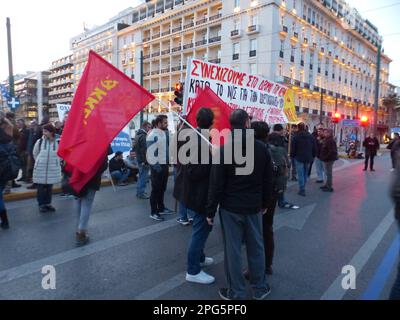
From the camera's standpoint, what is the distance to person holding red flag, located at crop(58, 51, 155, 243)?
4016 millimetres

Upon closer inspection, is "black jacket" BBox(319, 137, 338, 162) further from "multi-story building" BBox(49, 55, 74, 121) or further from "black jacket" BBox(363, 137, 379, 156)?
"multi-story building" BBox(49, 55, 74, 121)

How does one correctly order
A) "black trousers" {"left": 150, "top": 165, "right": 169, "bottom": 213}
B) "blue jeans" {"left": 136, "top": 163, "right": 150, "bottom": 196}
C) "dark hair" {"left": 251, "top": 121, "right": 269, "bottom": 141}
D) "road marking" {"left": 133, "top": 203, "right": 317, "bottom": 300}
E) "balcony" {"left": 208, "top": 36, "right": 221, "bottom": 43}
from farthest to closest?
"balcony" {"left": 208, "top": 36, "right": 221, "bottom": 43} → "blue jeans" {"left": 136, "top": 163, "right": 150, "bottom": 196} → "black trousers" {"left": 150, "top": 165, "right": 169, "bottom": 213} → "dark hair" {"left": 251, "top": 121, "right": 269, "bottom": 141} → "road marking" {"left": 133, "top": 203, "right": 317, "bottom": 300}

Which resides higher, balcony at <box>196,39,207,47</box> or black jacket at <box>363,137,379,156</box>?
balcony at <box>196,39,207,47</box>

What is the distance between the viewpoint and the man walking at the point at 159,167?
577 cm

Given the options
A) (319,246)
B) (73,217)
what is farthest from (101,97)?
(319,246)

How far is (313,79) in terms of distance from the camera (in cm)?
4544

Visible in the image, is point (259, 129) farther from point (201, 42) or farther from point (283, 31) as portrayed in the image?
point (201, 42)

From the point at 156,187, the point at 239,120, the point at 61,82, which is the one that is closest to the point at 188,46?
the point at 156,187

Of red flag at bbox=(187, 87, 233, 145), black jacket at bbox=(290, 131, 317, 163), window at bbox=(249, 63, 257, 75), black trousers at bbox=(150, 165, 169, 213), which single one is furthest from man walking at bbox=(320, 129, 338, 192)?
window at bbox=(249, 63, 257, 75)

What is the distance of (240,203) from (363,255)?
8.13 ft

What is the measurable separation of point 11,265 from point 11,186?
471 centimetres

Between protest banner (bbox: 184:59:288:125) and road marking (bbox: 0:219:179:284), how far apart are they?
82.7 inches

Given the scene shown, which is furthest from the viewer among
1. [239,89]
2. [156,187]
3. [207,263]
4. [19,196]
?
[239,89]

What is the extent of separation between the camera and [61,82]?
89.8 meters
